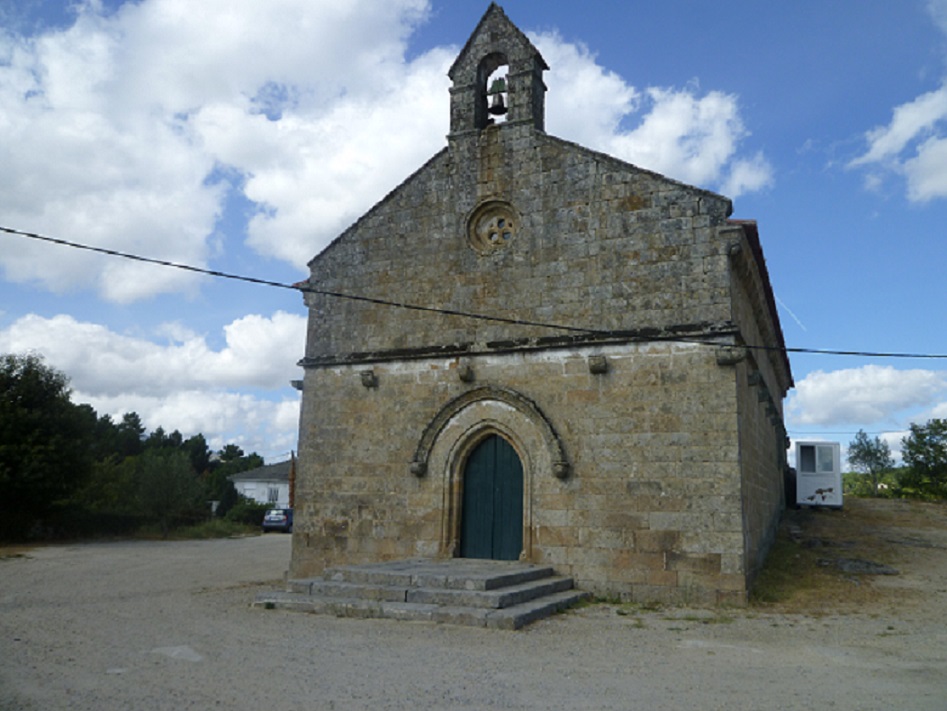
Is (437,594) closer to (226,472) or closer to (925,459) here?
(925,459)

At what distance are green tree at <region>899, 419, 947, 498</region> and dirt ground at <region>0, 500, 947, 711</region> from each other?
21367 millimetres

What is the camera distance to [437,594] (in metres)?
9.38

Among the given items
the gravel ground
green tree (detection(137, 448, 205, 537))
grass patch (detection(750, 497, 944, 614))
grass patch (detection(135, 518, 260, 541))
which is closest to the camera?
the gravel ground

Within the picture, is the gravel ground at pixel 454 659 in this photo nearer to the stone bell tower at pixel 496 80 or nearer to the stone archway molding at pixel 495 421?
the stone archway molding at pixel 495 421

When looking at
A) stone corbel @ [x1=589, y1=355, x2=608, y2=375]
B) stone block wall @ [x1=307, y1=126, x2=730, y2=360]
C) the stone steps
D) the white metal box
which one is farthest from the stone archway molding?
the white metal box

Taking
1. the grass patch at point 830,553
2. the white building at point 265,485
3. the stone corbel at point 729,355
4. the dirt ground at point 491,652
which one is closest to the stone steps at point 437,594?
the dirt ground at point 491,652

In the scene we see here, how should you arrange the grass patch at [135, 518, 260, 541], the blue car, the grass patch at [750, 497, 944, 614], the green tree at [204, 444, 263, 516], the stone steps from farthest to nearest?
the green tree at [204, 444, 263, 516], the blue car, the grass patch at [135, 518, 260, 541], the grass patch at [750, 497, 944, 614], the stone steps

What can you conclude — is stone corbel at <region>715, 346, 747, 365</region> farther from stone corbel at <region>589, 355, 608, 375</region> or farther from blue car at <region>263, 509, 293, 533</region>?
blue car at <region>263, 509, 293, 533</region>

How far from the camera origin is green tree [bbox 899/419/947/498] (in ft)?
103

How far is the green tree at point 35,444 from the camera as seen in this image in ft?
73.9

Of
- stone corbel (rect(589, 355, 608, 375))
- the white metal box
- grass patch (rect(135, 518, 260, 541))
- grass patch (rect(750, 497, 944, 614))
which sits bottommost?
grass patch (rect(135, 518, 260, 541))

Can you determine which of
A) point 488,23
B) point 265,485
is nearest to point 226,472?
point 265,485

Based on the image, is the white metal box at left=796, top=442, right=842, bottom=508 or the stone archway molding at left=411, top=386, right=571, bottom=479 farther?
the white metal box at left=796, top=442, right=842, bottom=508

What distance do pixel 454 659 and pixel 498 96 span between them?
10.7 m
